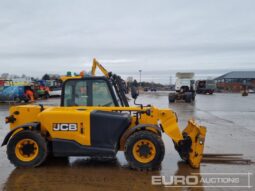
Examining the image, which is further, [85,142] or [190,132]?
[190,132]

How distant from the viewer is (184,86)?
3500cm

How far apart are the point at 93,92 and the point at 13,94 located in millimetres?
21330

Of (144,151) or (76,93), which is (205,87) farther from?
(144,151)

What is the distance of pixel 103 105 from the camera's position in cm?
730

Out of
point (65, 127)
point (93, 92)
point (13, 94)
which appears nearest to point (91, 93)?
point (93, 92)

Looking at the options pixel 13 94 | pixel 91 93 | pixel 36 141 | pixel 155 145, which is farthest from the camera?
pixel 13 94

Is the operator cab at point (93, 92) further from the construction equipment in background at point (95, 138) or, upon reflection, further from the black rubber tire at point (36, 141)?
the black rubber tire at point (36, 141)

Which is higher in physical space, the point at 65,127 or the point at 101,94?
the point at 101,94

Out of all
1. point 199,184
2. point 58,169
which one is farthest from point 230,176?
point 58,169

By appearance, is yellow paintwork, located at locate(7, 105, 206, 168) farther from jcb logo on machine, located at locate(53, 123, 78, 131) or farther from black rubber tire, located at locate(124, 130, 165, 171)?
black rubber tire, located at locate(124, 130, 165, 171)

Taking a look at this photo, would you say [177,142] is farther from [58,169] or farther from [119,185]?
[58,169]

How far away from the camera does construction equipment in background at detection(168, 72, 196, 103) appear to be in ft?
102

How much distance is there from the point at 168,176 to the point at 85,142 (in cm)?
181

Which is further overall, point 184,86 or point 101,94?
point 184,86
